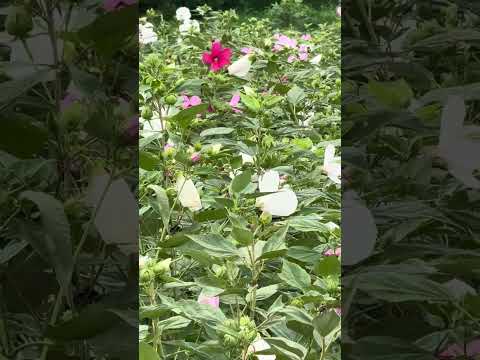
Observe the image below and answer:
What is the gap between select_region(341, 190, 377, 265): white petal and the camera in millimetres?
420

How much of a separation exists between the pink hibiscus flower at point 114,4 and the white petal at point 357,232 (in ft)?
0.56

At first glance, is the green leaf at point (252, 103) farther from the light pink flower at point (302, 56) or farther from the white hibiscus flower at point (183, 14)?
the white hibiscus flower at point (183, 14)

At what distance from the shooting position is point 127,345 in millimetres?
380

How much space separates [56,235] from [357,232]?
168mm

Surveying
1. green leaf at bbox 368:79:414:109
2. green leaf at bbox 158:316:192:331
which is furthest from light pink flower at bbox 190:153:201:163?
green leaf at bbox 368:79:414:109

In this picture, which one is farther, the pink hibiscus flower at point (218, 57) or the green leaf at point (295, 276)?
the pink hibiscus flower at point (218, 57)

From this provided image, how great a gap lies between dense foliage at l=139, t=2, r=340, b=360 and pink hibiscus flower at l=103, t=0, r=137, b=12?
274 millimetres

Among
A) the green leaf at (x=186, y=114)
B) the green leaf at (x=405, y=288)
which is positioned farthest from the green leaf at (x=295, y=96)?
the green leaf at (x=405, y=288)

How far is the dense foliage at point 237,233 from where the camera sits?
67 cm

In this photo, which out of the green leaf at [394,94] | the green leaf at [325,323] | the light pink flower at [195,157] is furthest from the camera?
the light pink flower at [195,157]

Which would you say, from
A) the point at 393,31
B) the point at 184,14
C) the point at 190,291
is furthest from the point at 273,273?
the point at 184,14

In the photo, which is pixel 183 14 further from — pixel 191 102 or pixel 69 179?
pixel 69 179

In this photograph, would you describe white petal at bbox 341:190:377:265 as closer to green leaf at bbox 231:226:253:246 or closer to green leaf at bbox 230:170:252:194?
green leaf at bbox 231:226:253:246

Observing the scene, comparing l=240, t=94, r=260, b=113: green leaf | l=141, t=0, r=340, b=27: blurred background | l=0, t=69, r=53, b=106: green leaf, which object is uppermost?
l=0, t=69, r=53, b=106: green leaf
